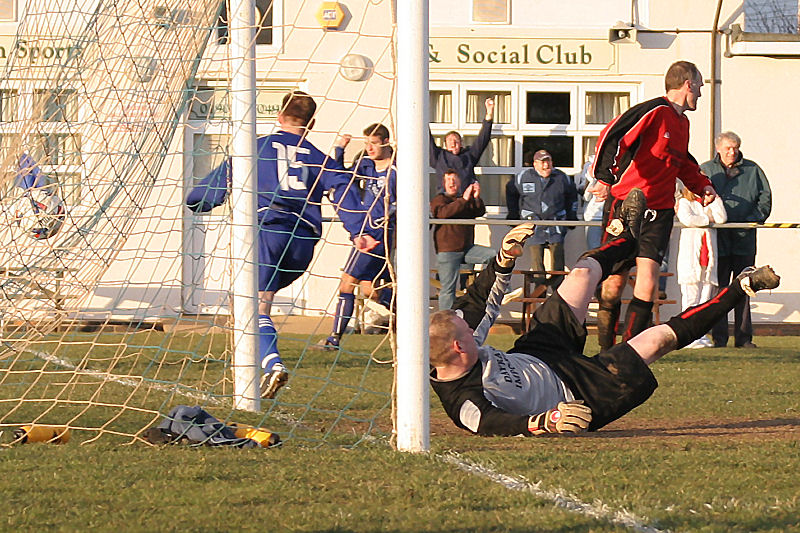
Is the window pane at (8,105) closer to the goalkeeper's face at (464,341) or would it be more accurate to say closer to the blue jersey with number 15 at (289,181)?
the blue jersey with number 15 at (289,181)

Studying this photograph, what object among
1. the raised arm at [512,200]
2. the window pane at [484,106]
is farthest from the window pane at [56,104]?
the window pane at [484,106]

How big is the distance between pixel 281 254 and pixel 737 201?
7.24m

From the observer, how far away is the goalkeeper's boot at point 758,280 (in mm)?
6488

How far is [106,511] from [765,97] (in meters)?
15.5

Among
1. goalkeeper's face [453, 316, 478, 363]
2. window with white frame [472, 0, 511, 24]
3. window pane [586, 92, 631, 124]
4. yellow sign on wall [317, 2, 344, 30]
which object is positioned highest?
window with white frame [472, 0, 511, 24]

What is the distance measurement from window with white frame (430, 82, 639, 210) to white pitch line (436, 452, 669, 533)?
1306cm

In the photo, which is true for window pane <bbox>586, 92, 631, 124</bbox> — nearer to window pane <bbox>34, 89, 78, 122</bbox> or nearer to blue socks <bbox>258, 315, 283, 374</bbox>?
blue socks <bbox>258, 315, 283, 374</bbox>

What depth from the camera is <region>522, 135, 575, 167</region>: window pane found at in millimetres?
18266

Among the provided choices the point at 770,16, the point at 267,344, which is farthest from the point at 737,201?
the point at 267,344

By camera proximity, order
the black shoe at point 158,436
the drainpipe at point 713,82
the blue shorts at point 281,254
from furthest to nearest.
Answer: the drainpipe at point 713,82
the blue shorts at point 281,254
the black shoe at point 158,436

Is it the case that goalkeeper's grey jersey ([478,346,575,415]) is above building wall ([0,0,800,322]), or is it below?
below

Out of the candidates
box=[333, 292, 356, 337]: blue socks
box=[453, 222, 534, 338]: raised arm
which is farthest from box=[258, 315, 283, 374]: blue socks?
box=[333, 292, 356, 337]: blue socks

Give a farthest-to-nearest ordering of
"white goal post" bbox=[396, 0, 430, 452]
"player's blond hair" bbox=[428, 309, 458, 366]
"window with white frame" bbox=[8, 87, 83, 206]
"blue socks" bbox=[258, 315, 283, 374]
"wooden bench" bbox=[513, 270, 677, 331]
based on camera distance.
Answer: "wooden bench" bbox=[513, 270, 677, 331] < "blue socks" bbox=[258, 315, 283, 374] < "window with white frame" bbox=[8, 87, 83, 206] < "player's blond hair" bbox=[428, 309, 458, 366] < "white goal post" bbox=[396, 0, 430, 452]

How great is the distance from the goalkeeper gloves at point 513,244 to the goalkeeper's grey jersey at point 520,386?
589mm
